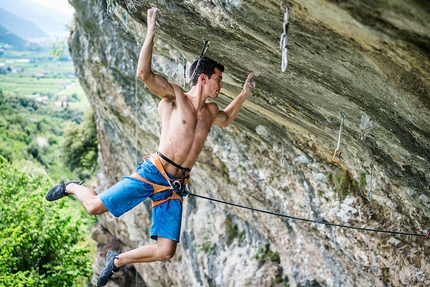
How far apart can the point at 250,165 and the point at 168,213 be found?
3.23m

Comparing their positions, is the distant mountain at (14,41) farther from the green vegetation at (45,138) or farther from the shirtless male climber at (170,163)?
the shirtless male climber at (170,163)

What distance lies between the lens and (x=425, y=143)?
3.89 meters

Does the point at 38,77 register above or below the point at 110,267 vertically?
below

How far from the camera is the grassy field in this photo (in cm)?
7181

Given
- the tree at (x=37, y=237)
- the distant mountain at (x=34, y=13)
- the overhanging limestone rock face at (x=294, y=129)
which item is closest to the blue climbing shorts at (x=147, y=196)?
the overhanging limestone rock face at (x=294, y=129)

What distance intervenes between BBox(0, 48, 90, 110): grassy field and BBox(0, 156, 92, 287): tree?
53966 mm

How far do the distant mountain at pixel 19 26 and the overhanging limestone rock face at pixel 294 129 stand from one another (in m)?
80.3

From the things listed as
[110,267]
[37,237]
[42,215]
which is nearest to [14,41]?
[42,215]

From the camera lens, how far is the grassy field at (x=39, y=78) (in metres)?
71.8

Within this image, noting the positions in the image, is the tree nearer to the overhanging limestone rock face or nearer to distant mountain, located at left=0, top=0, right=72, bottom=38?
the overhanging limestone rock face

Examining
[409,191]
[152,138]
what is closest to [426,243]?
[409,191]

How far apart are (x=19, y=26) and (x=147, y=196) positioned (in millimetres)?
91631

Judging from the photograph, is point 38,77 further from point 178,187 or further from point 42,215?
point 178,187

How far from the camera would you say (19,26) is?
87.6 m
